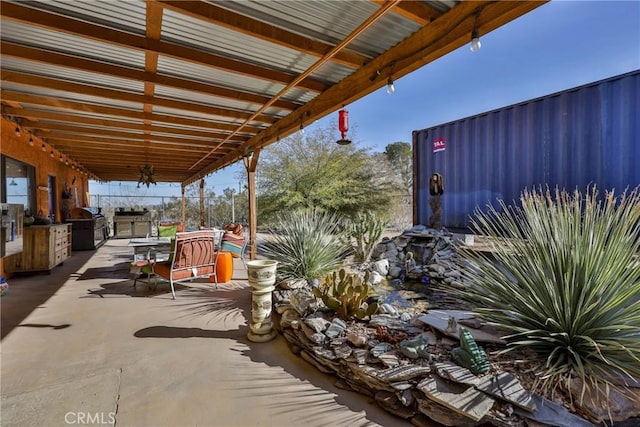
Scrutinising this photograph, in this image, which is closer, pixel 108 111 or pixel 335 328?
pixel 335 328

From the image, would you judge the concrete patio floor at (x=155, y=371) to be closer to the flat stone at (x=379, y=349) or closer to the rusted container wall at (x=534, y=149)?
the flat stone at (x=379, y=349)

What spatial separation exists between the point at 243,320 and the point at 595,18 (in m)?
7.57

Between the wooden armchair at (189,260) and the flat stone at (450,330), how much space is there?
3219 mm

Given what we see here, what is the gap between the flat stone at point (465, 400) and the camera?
1.59m

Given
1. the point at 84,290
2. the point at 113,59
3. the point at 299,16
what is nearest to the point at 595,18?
the point at 299,16

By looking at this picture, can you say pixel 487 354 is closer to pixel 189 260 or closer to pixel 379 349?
pixel 379 349

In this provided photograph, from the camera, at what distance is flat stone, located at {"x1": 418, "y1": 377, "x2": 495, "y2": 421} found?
1590 mm

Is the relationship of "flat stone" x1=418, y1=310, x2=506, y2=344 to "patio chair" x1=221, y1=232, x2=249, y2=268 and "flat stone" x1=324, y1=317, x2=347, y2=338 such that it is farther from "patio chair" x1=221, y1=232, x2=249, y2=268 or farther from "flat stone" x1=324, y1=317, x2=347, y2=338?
"patio chair" x1=221, y1=232, x2=249, y2=268

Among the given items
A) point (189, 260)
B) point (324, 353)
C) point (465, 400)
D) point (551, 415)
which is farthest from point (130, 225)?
point (551, 415)

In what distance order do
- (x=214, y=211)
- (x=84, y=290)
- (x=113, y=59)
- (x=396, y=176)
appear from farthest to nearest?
(x=214, y=211)
(x=396, y=176)
(x=84, y=290)
(x=113, y=59)

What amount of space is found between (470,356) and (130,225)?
12.9 m

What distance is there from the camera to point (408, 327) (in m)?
2.48

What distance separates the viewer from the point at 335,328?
2477 millimetres

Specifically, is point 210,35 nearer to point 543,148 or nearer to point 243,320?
point 243,320
